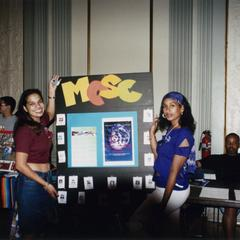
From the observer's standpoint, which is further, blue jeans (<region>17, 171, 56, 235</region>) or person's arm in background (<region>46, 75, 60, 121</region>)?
person's arm in background (<region>46, 75, 60, 121</region>)

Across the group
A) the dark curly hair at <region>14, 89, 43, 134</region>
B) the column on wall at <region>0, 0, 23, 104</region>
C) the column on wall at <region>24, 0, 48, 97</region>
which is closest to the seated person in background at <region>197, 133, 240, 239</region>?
the dark curly hair at <region>14, 89, 43, 134</region>

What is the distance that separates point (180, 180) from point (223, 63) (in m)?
2.53

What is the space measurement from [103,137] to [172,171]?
77cm

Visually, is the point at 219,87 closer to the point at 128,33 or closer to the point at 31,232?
the point at 128,33

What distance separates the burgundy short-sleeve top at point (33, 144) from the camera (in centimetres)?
240

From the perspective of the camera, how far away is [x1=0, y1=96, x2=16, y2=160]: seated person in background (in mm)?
4479

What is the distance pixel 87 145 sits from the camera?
302 cm

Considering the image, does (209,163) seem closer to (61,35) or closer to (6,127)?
(6,127)

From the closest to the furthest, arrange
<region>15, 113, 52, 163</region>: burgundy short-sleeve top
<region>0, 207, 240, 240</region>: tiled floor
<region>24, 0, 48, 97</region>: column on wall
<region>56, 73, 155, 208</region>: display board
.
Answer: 1. <region>15, 113, 52, 163</region>: burgundy short-sleeve top
2. <region>56, 73, 155, 208</region>: display board
3. <region>0, 207, 240, 240</region>: tiled floor
4. <region>24, 0, 48, 97</region>: column on wall

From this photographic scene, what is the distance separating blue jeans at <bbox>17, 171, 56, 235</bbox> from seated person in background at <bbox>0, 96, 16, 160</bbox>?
1.97 meters

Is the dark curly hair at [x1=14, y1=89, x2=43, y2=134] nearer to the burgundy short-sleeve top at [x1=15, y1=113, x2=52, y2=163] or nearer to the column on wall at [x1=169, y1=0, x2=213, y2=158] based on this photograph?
the burgundy short-sleeve top at [x1=15, y1=113, x2=52, y2=163]

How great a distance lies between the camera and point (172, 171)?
2436mm

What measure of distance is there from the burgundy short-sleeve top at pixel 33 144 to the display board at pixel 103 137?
0.55 m

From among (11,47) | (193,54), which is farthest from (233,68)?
(11,47)
